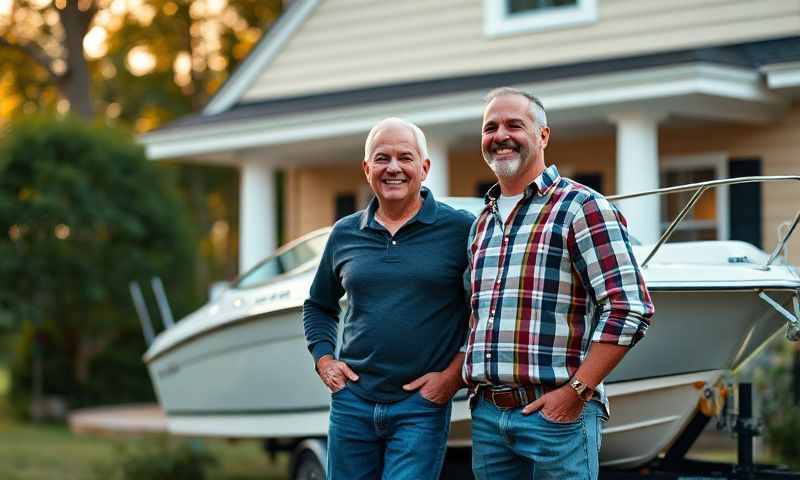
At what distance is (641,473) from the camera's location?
598 cm

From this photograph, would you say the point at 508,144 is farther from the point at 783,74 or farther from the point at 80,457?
the point at 80,457

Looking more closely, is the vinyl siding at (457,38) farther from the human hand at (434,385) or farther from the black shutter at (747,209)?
the human hand at (434,385)

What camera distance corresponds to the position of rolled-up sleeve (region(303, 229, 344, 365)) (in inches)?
185

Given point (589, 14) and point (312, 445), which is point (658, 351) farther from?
point (589, 14)

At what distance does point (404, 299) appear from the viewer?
4.34 meters

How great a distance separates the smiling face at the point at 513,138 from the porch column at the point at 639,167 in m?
6.48

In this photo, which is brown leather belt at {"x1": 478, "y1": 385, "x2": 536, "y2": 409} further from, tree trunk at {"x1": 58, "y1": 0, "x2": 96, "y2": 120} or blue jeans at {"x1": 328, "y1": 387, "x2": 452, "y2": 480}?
tree trunk at {"x1": 58, "y1": 0, "x2": 96, "y2": 120}

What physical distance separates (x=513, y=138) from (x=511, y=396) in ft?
2.85

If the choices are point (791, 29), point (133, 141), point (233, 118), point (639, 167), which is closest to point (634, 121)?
point (639, 167)

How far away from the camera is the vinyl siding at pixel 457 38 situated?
11.2 meters

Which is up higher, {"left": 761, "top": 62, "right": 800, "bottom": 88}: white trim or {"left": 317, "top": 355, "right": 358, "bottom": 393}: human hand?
{"left": 761, "top": 62, "right": 800, "bottom": 88}: white trim

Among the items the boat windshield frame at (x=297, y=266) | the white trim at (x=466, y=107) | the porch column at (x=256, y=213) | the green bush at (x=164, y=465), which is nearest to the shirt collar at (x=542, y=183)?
the boat windshield frame at (x=297, y=266)

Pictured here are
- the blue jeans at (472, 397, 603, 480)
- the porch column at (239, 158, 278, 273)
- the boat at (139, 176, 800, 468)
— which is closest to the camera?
the blue jeans at (472, 397, 603, 480)

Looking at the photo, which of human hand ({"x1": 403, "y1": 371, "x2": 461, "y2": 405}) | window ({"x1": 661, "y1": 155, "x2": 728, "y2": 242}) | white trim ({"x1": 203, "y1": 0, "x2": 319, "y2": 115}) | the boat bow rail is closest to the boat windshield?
the boat bow rail
